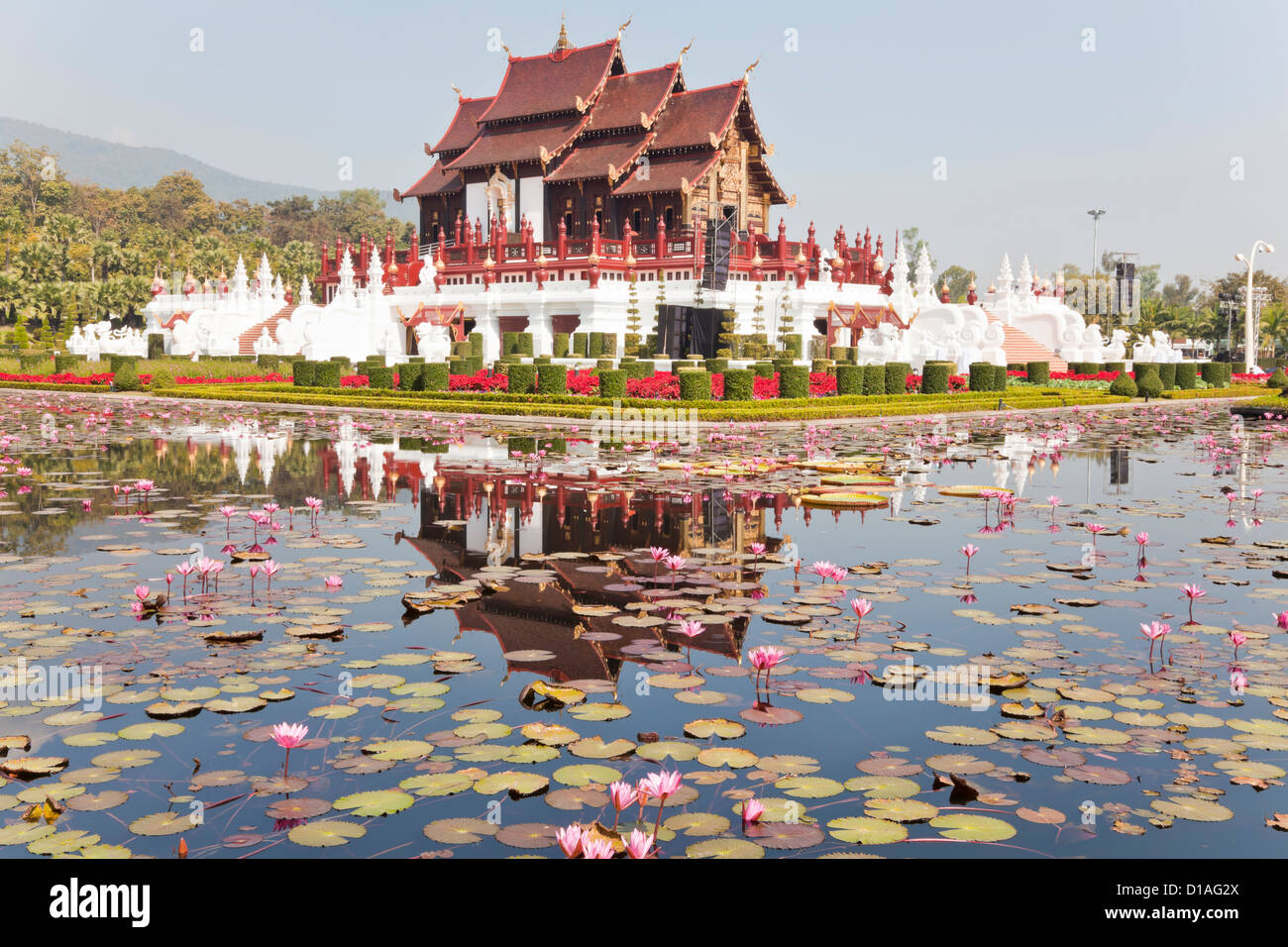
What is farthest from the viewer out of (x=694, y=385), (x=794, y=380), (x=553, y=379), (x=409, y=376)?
(x=409, y=376)

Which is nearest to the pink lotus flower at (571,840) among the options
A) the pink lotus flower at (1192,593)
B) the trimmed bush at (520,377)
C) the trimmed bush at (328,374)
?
the pink lotus flower at (1192,593)

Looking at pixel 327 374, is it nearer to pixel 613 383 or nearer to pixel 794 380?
pixel 613 383

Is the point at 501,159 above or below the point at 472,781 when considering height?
above

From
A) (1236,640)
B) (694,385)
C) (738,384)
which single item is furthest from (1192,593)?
(738,384)

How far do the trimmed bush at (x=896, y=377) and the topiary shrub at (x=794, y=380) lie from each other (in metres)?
4.06

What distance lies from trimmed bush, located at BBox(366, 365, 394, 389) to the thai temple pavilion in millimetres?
16015

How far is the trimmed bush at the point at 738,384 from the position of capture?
2783 cm

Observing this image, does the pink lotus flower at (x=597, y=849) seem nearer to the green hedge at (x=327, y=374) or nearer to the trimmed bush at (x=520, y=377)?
the trimmed bush at (x=520, y=377)

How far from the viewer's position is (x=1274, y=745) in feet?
17.6

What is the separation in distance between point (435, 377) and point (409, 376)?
156cm

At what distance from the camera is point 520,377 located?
30.0 m

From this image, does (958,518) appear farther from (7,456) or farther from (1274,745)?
(7,456)
